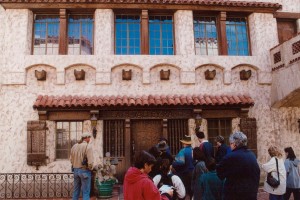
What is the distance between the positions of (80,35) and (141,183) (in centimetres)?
1008

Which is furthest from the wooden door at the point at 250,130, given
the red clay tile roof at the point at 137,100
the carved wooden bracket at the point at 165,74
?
the carved wooden bracket at the point at 165,74

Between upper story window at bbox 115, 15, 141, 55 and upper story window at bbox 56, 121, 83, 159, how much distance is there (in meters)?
3.39

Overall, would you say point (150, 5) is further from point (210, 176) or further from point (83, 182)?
point (210, 176)

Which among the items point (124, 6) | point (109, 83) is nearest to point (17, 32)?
point (109, 83)

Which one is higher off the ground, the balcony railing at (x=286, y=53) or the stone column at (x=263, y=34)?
the stone column at (x=263, y=34)

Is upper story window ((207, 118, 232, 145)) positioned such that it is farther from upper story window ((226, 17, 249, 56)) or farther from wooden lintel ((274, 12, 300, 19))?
wooden lintel ((274, 12, 300, 19))

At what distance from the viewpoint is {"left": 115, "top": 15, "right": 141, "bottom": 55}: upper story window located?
41.3 feet

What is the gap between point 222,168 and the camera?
4.50 m

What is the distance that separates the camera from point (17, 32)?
39.5ft

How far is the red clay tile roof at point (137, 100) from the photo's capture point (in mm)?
11094

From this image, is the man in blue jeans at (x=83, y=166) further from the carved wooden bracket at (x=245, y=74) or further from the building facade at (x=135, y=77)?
the carved wooden bracket at (x=245, y=74)

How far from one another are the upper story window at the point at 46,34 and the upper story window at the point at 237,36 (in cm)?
718

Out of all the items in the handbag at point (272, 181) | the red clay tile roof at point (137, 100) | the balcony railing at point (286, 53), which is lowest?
the handbag at point (272, 181)

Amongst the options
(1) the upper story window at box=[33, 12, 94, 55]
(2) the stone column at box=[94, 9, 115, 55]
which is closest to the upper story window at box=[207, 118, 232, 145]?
(2) the stone column at box=[94, 9, 115, 55]
